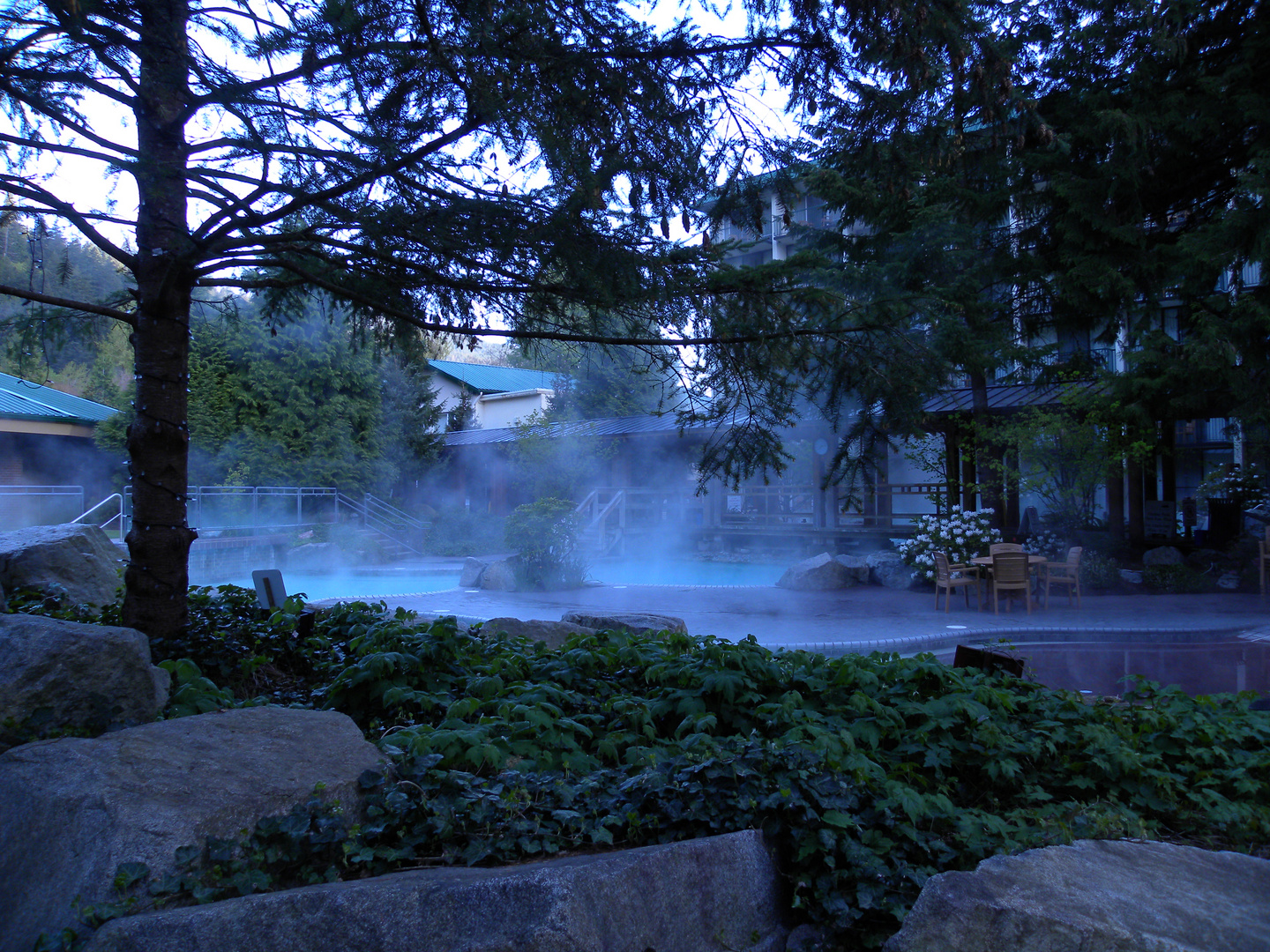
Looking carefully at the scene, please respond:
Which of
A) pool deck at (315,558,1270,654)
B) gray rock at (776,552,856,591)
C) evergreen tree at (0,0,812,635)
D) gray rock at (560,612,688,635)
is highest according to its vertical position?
evergreen tree at (0,0,812,635)

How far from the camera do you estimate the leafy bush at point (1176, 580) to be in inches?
427

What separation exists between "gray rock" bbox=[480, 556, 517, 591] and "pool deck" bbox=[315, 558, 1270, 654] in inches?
8.8

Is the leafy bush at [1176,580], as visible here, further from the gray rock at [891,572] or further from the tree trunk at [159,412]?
the tree trunk at [159,412]

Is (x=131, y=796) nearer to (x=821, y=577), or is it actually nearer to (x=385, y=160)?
(x=385, y=160)

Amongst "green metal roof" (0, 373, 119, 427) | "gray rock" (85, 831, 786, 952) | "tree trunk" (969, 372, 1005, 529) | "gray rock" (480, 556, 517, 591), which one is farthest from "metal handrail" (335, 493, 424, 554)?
"gray rock" (85, 831, 786, 952)

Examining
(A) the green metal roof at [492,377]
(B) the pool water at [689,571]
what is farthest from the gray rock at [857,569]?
(A) the green metal roof at [492,377]

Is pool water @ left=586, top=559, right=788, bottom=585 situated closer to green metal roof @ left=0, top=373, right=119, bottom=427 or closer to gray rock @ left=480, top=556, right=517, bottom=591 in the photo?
gray rock @ left=480, top=556, right=517, bottom=591

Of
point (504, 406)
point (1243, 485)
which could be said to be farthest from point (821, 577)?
point (504, 406)

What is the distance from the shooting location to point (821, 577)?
40.1 feet

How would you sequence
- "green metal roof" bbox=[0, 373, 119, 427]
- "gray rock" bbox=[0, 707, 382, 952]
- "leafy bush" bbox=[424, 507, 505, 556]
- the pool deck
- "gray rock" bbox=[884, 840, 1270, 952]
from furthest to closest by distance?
"leafy bush" bbox=[424, 507, 505, 556] → "green metal roof" bbox=[0, 373, 119, 427] → the pool deck → "gray rock" bbox=[0, 707, 382, 952] → "gray rock" bbox=[884, 840, 1270, 952]

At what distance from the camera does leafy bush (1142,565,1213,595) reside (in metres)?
10.8

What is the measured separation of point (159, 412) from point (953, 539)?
10.2m

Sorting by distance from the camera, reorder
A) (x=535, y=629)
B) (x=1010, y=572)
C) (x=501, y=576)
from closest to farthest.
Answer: (x=535, y=629) < (x=1010, y=572) < (x=501, y=576)

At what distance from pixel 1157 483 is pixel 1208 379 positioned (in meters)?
7.65
